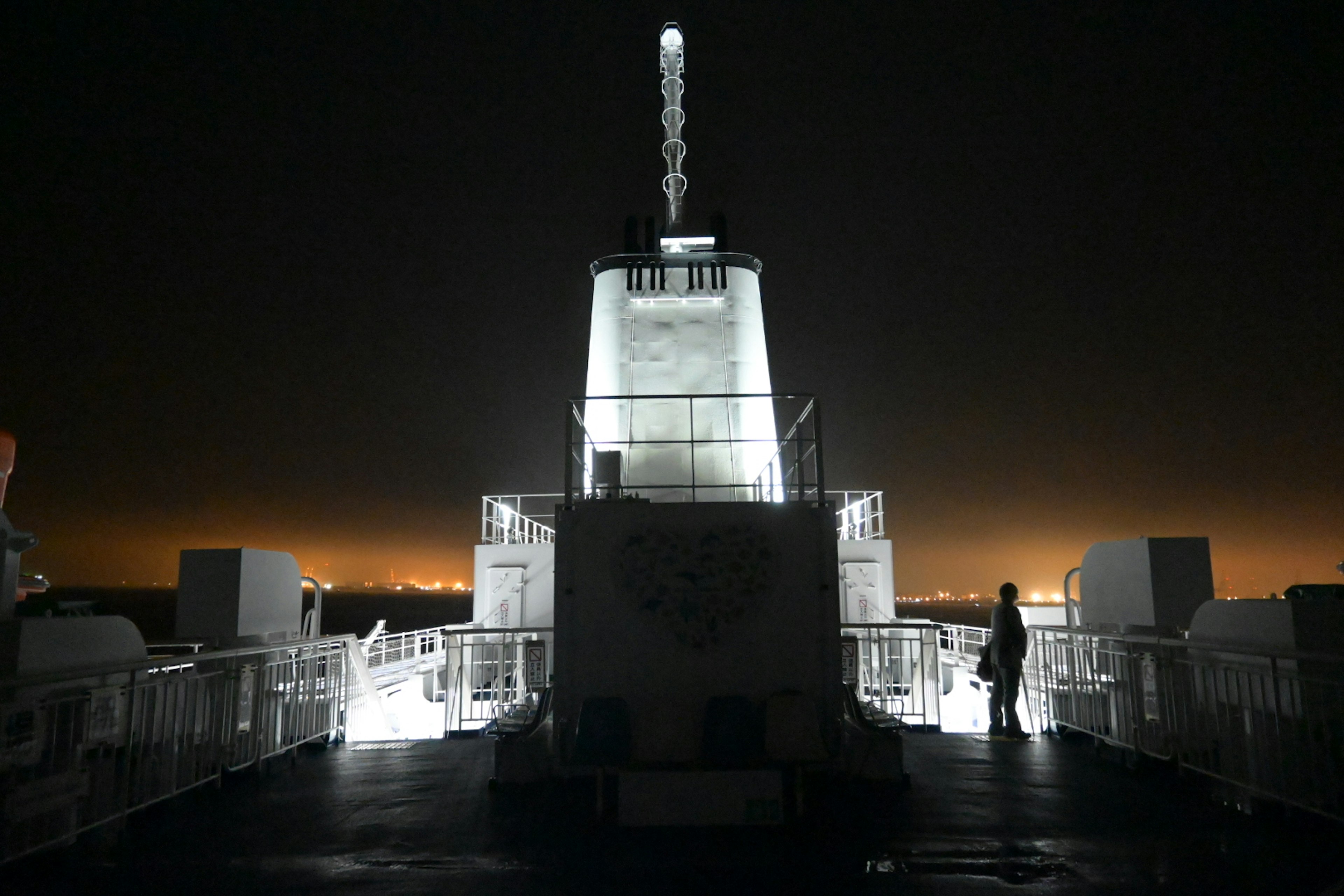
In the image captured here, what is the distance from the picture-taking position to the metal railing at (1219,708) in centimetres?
518

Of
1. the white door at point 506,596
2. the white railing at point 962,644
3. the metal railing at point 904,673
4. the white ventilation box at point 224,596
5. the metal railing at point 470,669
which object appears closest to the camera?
the white ventilation box at point 224,596

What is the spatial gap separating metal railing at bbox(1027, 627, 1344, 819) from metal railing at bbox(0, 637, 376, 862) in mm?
8044

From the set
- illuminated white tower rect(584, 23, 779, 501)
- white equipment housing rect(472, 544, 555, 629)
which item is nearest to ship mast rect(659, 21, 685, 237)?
illuminated white tower rect(584, 23, 779, 501)

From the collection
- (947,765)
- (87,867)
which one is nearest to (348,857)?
(87,867)

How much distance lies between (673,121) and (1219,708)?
14.0 meters

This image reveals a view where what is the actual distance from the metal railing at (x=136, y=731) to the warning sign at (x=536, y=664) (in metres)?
2.59

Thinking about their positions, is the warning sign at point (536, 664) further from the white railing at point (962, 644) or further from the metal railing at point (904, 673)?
the white railing at point (962, 644)

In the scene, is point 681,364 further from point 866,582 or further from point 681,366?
point 866,582

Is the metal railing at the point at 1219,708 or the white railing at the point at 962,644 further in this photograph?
the white railing at the point at 962,644

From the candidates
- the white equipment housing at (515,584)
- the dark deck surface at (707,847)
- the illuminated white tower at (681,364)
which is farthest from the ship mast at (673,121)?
the dark deck surface at (707,847)

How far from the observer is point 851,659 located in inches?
445

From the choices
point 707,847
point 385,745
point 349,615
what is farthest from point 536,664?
point 349,615

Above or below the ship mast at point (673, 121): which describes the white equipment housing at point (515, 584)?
below

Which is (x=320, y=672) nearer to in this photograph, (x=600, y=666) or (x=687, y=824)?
(x=600, y=666)
